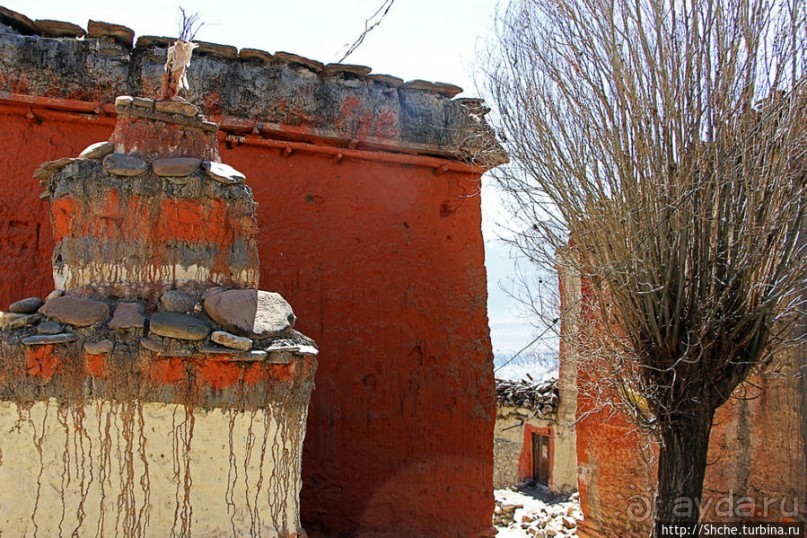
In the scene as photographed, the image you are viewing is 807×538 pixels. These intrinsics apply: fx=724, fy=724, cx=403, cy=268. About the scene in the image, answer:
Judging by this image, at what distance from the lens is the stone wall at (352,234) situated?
494 cm

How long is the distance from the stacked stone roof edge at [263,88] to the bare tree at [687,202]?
3.26 feet

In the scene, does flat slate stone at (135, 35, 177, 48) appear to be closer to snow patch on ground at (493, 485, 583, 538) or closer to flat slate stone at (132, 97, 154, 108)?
flat slate stone at (132, 97, 154, 108)

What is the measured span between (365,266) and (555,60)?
2.22m

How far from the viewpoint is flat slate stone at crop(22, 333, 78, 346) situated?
2984mm

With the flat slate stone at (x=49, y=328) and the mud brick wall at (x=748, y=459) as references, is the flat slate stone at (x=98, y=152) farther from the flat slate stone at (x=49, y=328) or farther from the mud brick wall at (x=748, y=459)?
the mud brick wall at (x=748, y=459)

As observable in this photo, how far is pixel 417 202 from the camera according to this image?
5.84 m

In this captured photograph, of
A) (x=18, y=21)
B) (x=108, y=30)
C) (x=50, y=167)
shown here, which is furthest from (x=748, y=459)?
(x=18, y=21)

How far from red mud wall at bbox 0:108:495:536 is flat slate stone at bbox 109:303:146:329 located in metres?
2.01

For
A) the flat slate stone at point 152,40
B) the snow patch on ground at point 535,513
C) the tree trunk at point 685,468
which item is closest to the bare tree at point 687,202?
the tree trunk at point 685,468

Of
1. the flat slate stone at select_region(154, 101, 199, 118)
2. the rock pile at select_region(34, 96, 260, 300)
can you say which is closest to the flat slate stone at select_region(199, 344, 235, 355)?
the rock pile at select_region(34, 96, 260, 300)

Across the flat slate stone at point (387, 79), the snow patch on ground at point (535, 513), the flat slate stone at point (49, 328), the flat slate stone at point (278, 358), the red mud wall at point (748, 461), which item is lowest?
the snow patch on ground at point (535, 513)

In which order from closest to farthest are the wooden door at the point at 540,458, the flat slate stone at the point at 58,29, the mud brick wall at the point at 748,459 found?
1. the flat slate stone at the point at 58,29
2. the mud brick wall at the point at 748,459
3. the wooden door at the point at 540,458

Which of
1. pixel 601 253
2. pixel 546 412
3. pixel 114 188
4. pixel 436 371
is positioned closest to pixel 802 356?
pixel 601 253

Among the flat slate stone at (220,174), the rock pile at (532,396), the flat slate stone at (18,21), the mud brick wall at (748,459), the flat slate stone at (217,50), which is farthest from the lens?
the rock pile at (532,396)
